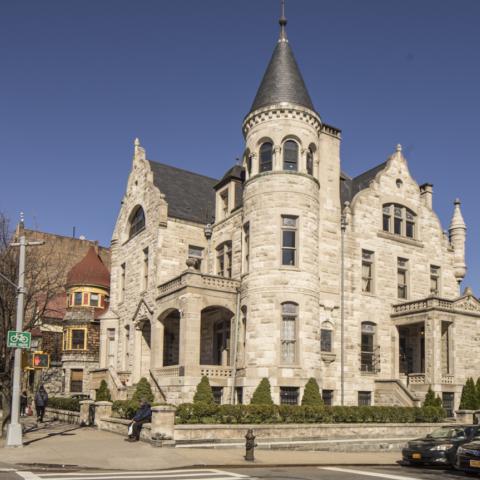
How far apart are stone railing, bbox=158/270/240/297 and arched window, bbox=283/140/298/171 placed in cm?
612

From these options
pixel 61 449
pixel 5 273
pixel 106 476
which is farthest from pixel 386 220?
pixel 106 476

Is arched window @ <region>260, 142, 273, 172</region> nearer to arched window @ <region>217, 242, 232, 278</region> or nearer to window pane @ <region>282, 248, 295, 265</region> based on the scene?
window pane @ <region>282, 248, 295, 265</region>

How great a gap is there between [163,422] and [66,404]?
596 inches

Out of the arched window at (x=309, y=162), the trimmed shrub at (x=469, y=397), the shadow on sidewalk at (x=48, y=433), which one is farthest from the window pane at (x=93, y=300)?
the trimmed shrub at (x=469, y=397)

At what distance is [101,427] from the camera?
92.2ft

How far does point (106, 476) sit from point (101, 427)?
12775mm

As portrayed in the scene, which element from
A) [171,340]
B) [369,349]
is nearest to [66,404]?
[171,340]

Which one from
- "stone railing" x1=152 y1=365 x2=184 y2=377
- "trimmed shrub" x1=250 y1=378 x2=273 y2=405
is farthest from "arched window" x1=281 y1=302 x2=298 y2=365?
"stone railing" x1=152 y1=365 x2=184 y2=377

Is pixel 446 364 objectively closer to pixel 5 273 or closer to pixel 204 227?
pixel 204 227

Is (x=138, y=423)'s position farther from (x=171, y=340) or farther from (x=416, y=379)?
(x=416, y=379)

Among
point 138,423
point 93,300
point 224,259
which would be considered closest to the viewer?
point 138,423

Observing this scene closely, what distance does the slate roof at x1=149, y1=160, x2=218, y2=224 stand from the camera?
124ft

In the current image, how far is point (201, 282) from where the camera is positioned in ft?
103

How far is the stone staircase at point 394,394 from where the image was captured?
32344 millimetres
